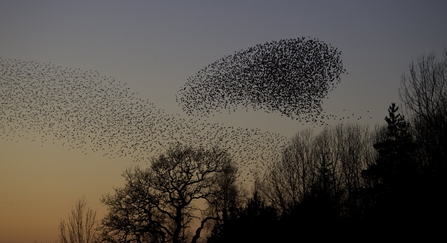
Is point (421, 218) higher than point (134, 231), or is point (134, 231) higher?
point (134, 231)

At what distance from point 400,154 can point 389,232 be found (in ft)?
86.7

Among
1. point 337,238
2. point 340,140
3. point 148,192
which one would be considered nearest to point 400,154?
point 340,140

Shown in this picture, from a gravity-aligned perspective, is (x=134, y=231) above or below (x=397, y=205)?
above

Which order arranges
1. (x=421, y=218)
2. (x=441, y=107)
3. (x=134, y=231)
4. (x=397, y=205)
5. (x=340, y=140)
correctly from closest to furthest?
1. (x=421, y=218)
2. (x=397, y=205)
3. (x=441, y=107)
4. (x=134, y=231)
5. (x=340, y=140)

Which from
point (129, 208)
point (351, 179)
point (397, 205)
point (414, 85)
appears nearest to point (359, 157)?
point (351, 179)

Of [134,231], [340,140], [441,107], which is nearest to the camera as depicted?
[441,107]

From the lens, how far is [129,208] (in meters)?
48.6

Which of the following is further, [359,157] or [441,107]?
[359,157]

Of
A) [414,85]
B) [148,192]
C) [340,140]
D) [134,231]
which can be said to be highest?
[340,140]

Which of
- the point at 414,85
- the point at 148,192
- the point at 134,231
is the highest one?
the point at 414,85

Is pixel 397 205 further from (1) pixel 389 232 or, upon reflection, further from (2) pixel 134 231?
(2) pixel 134 231

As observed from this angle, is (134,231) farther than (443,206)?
Yes

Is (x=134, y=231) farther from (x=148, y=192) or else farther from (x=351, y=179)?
(x=351, y=179)

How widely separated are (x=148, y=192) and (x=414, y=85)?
26.0m
